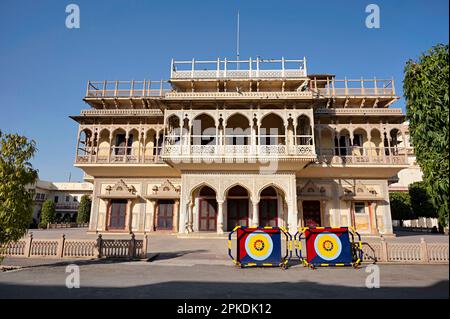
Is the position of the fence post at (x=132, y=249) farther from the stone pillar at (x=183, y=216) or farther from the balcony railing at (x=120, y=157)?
the balcony railing at (x=120, y=157)

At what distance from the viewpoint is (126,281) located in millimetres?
7020

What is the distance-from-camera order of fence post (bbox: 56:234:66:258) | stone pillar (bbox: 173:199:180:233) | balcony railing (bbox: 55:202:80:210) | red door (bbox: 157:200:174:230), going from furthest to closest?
balcony railing (bbox: 55:202:80:210) < red door (bbox: 157:200:174:230) < stone pillar (bbox: 173:199:180:233) < fence post (bbox: 56:234:66:258)

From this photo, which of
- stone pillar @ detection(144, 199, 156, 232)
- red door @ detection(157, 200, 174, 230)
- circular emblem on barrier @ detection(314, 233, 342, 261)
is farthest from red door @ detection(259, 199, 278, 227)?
circular emblem on barrier @ detection(314, 233, 342, 261)

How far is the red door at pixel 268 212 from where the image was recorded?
69.1 ft

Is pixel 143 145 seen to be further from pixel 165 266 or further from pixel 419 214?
pixel 419 214

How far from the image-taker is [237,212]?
21312 millimetres

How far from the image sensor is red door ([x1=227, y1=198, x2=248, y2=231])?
21120 mm

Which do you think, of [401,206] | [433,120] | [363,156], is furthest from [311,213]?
[401,206]

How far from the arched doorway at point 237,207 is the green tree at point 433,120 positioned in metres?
15.0

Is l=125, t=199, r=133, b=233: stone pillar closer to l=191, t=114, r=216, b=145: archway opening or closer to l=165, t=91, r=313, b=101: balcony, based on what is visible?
l=191, t=114, r=216, b=145: archway opening

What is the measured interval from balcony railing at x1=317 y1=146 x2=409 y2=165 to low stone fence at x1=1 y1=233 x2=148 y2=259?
15.7 meters
